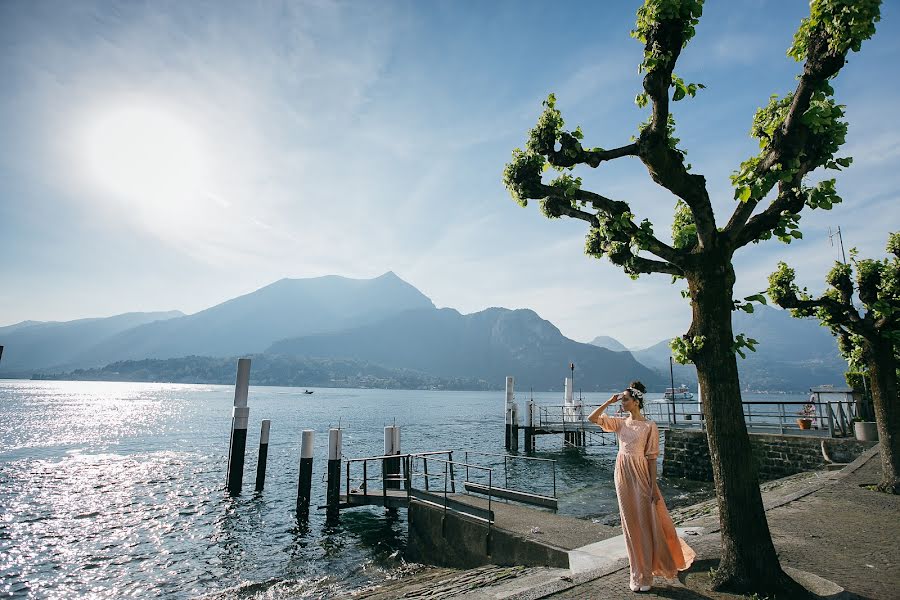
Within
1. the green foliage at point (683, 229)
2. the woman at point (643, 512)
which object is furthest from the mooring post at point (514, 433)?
the woman at point (643, 512)

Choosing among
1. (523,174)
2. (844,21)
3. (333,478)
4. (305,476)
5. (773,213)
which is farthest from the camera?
(305,476)

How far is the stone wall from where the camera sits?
18.9 metres

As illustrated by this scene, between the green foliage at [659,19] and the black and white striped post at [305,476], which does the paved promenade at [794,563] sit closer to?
the green foliage at [659,19]

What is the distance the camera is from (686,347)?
Answer: 6.60 metres

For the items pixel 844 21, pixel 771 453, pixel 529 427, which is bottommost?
pixel 529 427

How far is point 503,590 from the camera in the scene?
7.50 metres

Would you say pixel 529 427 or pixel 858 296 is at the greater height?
pixel 858 296

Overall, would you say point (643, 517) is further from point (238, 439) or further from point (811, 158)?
point (238, 439)

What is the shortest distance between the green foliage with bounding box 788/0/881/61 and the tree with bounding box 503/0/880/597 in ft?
0.04

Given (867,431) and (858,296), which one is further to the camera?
(867,431)

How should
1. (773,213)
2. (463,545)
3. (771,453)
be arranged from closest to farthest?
(773,213)
(463,545)
(771,453)

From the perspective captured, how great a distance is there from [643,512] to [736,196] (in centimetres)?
448

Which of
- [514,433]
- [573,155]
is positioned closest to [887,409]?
[573,155]

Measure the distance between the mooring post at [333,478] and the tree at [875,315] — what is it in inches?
639
